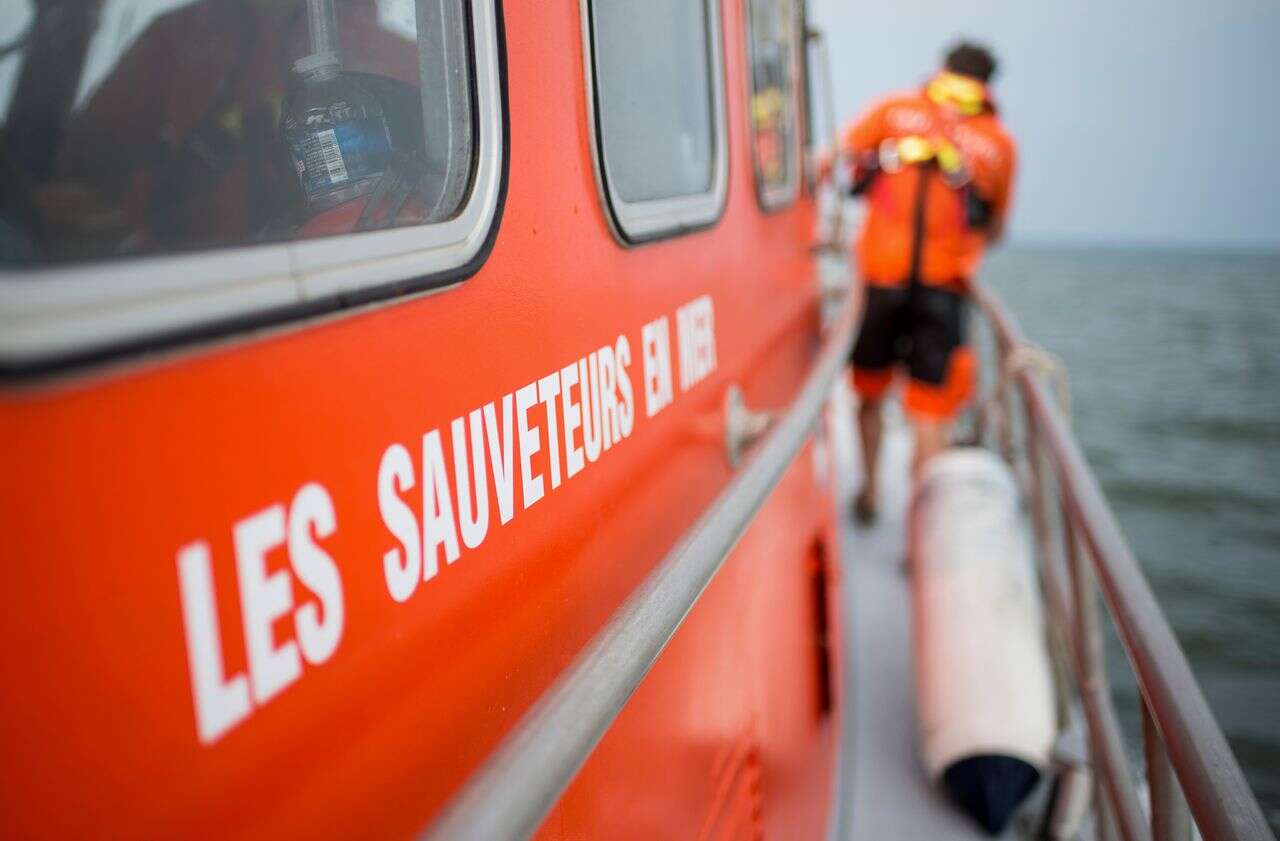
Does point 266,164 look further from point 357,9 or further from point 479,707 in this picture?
point 479,707

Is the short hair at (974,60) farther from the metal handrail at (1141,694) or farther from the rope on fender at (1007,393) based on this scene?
the metal handrail at (1141,694)

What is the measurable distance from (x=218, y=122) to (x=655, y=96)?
888 mm

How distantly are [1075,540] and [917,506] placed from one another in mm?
1399

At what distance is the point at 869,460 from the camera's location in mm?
4223

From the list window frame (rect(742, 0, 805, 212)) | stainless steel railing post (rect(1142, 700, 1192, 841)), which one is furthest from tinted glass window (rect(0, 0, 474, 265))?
window frame (rect(742, 0, 805, 212))

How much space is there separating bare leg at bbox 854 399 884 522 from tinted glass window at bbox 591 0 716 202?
2718 mm

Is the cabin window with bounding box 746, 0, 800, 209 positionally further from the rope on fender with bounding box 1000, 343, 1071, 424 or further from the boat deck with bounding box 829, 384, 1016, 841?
the boat deck with bounding box 829, 384, 1016, 841

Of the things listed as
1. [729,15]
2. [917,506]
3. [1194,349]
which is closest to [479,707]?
[729,15]

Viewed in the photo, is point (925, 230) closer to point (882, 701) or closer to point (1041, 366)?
point (1041, 366)

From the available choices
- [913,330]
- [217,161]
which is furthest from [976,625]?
[217,161]

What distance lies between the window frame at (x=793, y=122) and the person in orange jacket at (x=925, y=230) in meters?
1.41

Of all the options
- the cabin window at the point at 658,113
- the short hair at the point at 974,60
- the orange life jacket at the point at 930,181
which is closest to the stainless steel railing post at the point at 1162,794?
the cabin window at the point at 658,113

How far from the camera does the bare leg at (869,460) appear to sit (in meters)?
4.21

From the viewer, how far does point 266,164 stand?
652 mm
